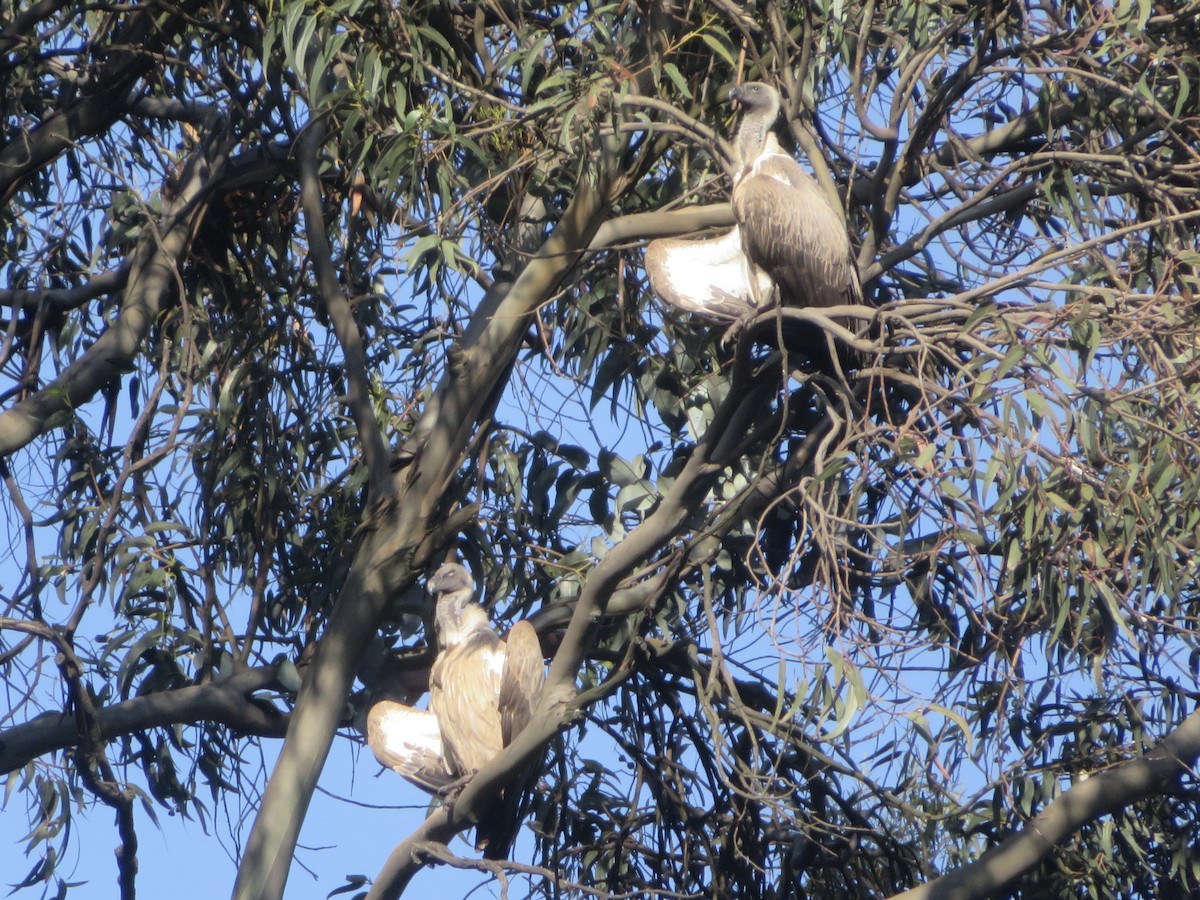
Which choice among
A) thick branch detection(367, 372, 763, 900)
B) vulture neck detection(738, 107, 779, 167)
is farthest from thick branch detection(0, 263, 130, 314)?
thick branch detection(367, 372, 763, 900)

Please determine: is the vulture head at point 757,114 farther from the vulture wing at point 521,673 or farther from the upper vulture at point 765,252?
the vulture wing at point 521,673

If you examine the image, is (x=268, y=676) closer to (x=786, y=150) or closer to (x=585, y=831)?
(x=585, y=831)

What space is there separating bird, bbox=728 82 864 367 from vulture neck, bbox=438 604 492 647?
4.92ft

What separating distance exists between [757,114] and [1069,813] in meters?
2.34

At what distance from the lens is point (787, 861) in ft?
16.7

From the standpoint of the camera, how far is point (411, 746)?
534cm

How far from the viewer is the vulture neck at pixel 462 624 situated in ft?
17.6

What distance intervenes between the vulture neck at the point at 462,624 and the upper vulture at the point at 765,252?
52.7 inches

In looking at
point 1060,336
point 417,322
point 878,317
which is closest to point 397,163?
point 417,322

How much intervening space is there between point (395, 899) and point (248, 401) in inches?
85.9

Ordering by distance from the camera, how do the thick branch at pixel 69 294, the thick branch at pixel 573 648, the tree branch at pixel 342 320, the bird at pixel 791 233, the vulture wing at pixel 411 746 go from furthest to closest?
the thick branch at pixel 69 294, the vulture wing at pixel 411 746, the tree branch at pixel 342 320, the bird at pixel 791 233, the thick branch at pixel 573 648

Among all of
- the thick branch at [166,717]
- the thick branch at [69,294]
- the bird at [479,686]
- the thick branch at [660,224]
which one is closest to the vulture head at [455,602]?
the bird at [479,686]

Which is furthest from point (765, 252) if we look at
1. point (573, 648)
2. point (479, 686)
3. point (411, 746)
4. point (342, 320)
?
point (411, 746)

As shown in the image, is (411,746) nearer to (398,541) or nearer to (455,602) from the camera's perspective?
(455,602)
